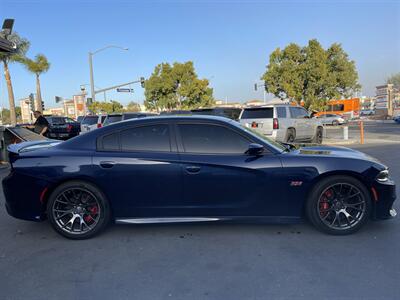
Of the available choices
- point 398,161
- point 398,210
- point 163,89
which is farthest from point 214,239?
point 163,89

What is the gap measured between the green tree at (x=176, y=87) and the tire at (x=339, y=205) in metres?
35.1

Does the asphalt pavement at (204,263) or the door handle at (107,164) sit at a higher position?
the door handle at (107,164)

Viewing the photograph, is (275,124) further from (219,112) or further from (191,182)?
(191,182)

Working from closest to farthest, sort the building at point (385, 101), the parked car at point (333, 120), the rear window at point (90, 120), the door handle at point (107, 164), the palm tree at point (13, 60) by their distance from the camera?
1. the door handle at point (107, 164)
2. the rear window at point (90, 120)
3. the palm tree at point (13, 60)
4. the parked car at point (333, 120)
5. the building at point (385, 101)

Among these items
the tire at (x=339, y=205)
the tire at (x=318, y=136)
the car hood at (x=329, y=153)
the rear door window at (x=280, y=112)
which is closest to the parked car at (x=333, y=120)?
the tire at (x=318, y=136)

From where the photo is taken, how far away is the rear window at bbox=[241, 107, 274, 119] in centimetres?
1266

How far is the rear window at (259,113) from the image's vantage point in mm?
12664

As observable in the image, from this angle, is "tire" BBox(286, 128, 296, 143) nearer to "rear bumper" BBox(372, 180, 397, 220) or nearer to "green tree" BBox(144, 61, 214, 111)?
"rear bumper" BBox(372, 180, 397, 220)

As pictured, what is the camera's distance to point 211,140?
4.24 metres

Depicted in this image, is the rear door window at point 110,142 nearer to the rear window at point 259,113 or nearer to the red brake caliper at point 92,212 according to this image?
the red brake caliper at point 92,212

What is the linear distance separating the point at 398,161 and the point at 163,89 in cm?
3159

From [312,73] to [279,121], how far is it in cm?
1485

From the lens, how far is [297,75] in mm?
26141

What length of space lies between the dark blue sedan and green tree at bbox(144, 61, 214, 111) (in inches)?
1365
